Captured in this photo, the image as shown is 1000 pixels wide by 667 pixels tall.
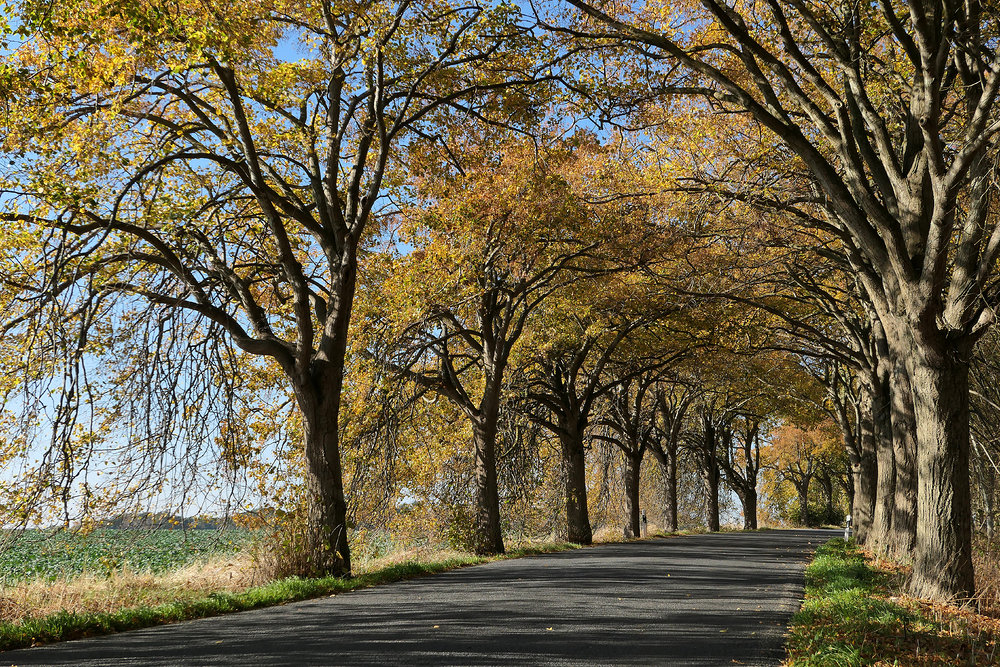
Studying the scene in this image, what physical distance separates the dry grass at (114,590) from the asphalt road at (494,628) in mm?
1470

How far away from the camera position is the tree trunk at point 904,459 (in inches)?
522

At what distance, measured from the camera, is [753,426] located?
44.3m

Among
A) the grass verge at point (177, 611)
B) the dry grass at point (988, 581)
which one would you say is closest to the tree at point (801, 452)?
the dry grass at point (988, 581)

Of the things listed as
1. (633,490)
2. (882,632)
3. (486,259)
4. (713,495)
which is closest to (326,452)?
(486,259)

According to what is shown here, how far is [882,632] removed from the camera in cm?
629

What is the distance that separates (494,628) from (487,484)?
33.9 ft

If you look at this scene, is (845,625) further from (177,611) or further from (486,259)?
(486,259)

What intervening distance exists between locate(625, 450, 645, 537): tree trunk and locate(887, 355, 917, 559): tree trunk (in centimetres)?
1320

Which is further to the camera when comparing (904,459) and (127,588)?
(904,459)

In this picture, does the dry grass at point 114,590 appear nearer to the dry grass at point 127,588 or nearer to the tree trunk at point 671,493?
the dry grass at point 127,588

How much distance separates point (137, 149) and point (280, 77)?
314 centimetres

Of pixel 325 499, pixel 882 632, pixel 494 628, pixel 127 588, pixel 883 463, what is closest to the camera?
pixel 882 632

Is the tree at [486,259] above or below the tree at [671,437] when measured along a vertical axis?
above

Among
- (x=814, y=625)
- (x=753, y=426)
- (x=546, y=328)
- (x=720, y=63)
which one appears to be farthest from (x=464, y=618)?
(x=753, y=426)
